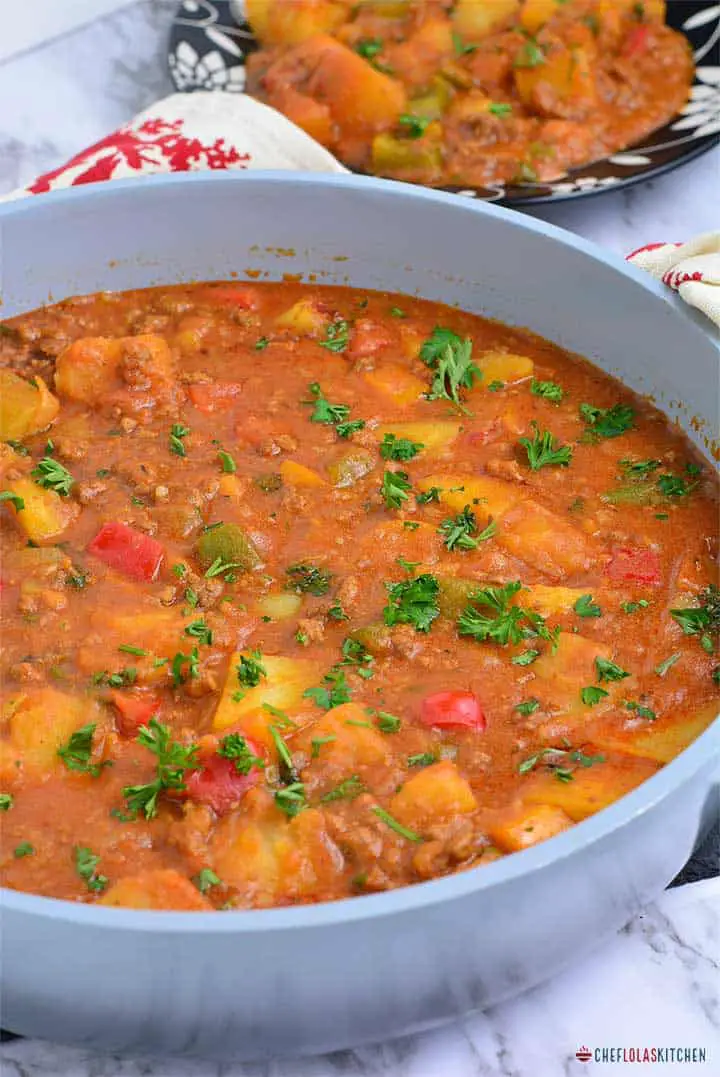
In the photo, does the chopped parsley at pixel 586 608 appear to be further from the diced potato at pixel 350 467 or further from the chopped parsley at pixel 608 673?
the diced potato at pixel 350 467

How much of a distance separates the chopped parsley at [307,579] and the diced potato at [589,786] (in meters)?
0.82

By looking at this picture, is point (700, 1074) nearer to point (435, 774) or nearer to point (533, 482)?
point (435, 774)

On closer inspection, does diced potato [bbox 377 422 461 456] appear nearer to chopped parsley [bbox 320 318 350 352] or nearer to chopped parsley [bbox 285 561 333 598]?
chopped parsley [bbox 320 318 350 352]

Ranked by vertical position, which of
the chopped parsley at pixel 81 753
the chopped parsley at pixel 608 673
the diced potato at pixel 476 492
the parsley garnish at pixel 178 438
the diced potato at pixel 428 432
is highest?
the parsley garnish at pixel 178 438

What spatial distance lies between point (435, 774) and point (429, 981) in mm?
560

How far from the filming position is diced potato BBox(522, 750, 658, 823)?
10.3 ft

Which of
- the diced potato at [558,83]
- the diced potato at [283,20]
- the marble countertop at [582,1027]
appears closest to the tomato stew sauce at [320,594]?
the marble countertop at [582,1027]

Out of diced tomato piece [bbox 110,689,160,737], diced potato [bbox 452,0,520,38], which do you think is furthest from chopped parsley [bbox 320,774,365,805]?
diced potato [bbox 452,0,520,38]

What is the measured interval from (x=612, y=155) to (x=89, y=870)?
12.3 ft

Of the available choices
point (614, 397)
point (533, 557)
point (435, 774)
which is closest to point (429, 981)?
point (435, 774)

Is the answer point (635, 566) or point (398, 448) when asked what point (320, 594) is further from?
point (635, 566)

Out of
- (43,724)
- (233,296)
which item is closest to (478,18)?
(233,296)

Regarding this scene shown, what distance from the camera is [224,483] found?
4.05 meters

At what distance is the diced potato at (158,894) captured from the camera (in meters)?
2.94
